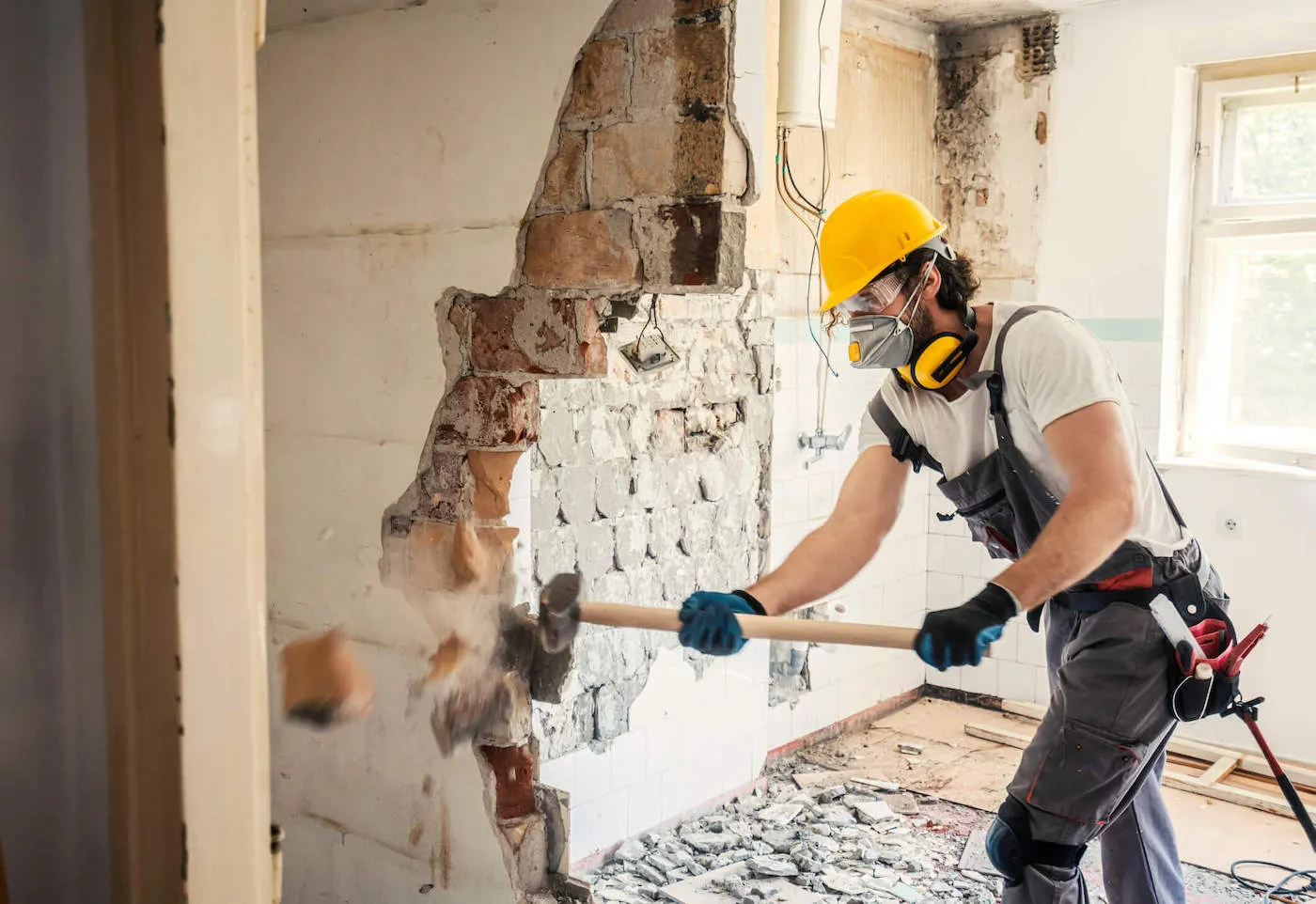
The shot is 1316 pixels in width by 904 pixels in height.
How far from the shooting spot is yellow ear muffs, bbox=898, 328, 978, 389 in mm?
2418

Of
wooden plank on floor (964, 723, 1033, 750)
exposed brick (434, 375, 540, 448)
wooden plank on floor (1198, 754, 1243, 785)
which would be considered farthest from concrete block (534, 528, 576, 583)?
wooden plank on floor (1198, 754, 1243, 785)

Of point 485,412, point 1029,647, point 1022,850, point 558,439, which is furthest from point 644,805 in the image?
point 1029,647

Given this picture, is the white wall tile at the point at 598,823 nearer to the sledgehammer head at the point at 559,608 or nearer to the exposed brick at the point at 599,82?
the sledgehammer head at the point at 559,608

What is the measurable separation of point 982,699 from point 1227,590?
1.19 meters

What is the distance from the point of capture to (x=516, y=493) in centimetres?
251

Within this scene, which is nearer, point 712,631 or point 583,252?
point 583,252

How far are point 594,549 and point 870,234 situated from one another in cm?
128

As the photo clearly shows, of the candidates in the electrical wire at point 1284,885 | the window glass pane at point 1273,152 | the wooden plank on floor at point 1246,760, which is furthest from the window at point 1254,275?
the electrical wire at point 1284,885

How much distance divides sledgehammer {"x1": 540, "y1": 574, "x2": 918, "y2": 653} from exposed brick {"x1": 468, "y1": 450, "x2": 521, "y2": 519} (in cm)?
20

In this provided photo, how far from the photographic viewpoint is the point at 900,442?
2.62 m

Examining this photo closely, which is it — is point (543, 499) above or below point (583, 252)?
below

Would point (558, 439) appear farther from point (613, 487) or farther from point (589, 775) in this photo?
point (589, 775)

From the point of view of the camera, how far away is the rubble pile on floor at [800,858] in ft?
10.7

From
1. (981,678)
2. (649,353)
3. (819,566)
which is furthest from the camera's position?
(981,678)
